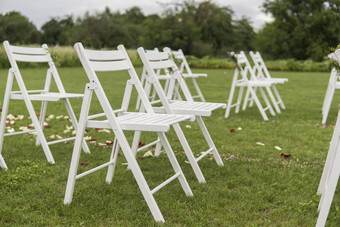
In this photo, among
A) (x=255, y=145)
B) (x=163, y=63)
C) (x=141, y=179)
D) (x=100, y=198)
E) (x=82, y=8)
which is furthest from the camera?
(x=82, y=8)

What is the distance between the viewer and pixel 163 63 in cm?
372

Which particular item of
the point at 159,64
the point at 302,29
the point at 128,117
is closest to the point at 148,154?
the point at 159,64

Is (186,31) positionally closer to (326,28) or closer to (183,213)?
(326,28)

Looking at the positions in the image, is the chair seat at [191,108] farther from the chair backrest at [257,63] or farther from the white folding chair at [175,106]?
the chair backrest at [257,63]

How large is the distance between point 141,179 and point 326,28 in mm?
29303

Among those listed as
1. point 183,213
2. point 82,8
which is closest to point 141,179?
point 183,213

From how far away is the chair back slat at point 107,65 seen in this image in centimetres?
274

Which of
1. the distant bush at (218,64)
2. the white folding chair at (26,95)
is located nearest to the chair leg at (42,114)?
the white folding chair at (26,95)

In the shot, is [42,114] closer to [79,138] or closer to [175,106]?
[175,106]

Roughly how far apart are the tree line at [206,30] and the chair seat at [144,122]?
26.9m

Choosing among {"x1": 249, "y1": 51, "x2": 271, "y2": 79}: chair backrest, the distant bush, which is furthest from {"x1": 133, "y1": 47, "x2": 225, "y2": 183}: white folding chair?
the distant bush

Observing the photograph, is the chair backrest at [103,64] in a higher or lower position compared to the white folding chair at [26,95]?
higher

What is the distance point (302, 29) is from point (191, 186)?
30327mm

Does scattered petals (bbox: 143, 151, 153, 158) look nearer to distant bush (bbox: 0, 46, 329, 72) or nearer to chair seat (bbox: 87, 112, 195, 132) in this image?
chair seat (bbox: 87, 112, 195, 132)
